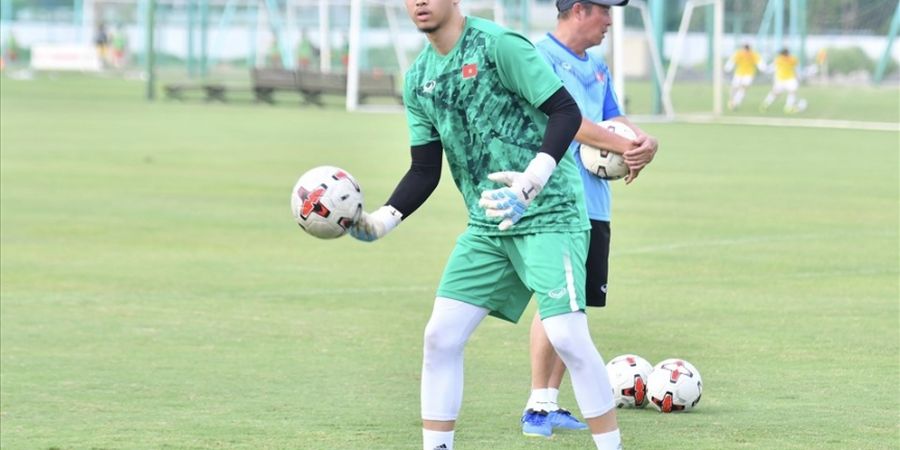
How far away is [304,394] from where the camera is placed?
29.2 ft

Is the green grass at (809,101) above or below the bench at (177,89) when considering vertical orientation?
above

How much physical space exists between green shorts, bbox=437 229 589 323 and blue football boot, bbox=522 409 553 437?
3.39ft

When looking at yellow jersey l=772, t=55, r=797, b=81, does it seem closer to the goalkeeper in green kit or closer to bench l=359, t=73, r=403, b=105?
bench l=359, t=73, r=403, b=105

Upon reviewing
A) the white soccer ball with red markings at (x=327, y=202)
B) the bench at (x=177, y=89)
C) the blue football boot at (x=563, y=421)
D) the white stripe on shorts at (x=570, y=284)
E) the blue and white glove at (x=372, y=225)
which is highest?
the white soccer ball with red markings at (x=327, y=202)

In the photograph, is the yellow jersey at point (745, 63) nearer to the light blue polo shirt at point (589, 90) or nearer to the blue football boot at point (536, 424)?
the light blue polo shirt at point (589, 90)

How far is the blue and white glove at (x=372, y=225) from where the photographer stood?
21.7 feet

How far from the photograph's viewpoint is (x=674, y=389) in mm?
8297

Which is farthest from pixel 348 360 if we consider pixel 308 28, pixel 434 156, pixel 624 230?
pixel 308 28

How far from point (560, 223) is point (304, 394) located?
2.80m

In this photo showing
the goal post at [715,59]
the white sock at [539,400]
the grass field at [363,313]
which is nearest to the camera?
the white sock at [539,400]

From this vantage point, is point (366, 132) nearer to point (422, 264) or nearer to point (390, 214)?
Answer: point (422, 264)

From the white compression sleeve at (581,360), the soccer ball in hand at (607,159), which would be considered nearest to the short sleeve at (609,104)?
the soccer ball in hand at (607,159)

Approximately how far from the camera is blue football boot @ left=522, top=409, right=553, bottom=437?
25.5 feet

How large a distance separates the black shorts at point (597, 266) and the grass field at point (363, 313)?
67 centimetres
